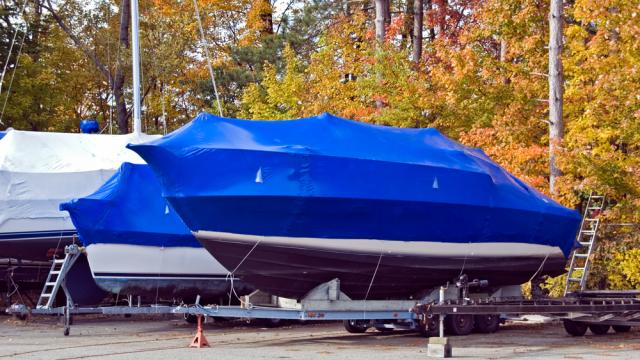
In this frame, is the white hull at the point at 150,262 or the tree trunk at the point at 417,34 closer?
the white hull at the point at 150,262

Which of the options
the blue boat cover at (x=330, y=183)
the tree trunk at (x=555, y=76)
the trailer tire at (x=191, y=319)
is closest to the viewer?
the blue boat cover at (x=330, y=183)

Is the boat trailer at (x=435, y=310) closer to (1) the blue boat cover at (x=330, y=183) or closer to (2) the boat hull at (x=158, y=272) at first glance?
(2) the boat hull at (x=158, y=272)

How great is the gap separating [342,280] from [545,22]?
1204 cm

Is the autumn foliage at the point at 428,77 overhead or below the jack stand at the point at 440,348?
overhead

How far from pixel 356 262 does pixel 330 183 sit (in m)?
1.32

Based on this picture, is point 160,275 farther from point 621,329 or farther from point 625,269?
point 625,269

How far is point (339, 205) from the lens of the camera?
14.8 metres

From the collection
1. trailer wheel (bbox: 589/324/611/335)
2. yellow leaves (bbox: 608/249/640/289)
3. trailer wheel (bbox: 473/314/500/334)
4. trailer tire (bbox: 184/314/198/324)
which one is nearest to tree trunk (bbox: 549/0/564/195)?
yellow leaves (bbox: 608/249/640/289)

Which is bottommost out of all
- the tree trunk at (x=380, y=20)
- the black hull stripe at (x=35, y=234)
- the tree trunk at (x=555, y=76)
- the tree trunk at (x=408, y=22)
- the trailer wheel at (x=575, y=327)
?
the trailer wheel at (x=575, y=327)

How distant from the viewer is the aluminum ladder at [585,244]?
19.4 metres

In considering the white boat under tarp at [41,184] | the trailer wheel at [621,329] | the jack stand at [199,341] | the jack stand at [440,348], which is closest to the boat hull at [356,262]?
the jack stand at [199,341]

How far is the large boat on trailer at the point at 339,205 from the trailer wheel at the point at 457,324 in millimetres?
705

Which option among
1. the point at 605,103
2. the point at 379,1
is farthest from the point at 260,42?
the point at 605,103

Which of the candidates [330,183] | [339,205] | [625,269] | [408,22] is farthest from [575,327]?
[408,22]
